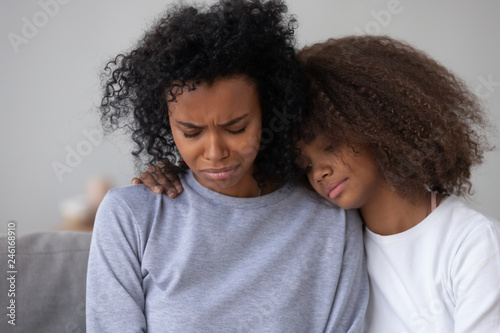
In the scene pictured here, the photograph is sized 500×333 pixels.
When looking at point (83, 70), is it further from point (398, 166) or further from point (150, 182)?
point (398, 166)

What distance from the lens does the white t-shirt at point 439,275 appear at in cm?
122

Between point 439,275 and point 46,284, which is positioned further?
point 46,284

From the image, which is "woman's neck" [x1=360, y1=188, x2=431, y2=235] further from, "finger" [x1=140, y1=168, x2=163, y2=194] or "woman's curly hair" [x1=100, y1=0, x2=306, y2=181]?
"finger" [x1=140, y1=168, x2=163, y2=194]

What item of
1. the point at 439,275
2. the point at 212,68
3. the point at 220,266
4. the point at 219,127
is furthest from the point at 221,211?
the point at 439,275

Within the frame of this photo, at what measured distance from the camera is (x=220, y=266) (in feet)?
Answer: 4.26

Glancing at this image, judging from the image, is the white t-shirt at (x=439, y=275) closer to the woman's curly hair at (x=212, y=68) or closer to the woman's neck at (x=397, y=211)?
the woman's neck at (x=397, y=211)

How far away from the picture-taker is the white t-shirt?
1217mm

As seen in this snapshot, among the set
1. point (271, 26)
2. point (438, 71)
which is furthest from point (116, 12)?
point (438, 71)

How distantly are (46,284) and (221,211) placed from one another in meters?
0.52

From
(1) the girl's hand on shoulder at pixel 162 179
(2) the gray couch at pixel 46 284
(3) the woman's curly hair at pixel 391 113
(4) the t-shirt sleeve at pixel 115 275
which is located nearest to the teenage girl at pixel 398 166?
(3) the woman's curly hair at pixel 391 113

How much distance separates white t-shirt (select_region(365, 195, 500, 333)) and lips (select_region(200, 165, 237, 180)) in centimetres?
41

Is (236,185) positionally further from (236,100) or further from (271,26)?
(271,26)

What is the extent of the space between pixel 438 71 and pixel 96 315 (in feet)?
3.13

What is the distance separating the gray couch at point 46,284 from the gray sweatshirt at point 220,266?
0.32 meters
